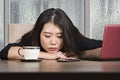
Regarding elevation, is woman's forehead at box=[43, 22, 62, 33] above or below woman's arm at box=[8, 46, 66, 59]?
above

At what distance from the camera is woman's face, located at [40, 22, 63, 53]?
5.30ft

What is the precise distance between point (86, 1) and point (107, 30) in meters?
2.82

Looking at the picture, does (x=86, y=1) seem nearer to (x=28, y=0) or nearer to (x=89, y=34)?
(x=89, y=34)

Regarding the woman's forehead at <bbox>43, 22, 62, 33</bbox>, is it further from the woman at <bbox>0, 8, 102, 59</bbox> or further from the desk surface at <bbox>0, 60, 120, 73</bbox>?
the desk surface at <bbox>0, 60, 120, 73</bbox>

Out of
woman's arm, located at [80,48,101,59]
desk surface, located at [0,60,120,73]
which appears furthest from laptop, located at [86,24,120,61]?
woman's arm, located at [80,48,101,59]

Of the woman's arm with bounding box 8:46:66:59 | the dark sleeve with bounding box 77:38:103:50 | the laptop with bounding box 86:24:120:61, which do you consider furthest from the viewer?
the dark sleeve with bounding box 77:38:103:50

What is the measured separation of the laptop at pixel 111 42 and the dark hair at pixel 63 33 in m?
0.44

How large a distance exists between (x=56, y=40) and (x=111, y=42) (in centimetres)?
50

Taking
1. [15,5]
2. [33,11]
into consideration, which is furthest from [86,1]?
[15,5]

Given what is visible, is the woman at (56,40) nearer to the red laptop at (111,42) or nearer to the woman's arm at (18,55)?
the woman's arm at (18,55)

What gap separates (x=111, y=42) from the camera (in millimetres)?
1188

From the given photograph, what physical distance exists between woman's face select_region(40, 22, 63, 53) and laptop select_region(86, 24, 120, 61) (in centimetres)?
45

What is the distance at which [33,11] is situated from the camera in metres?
3.94
